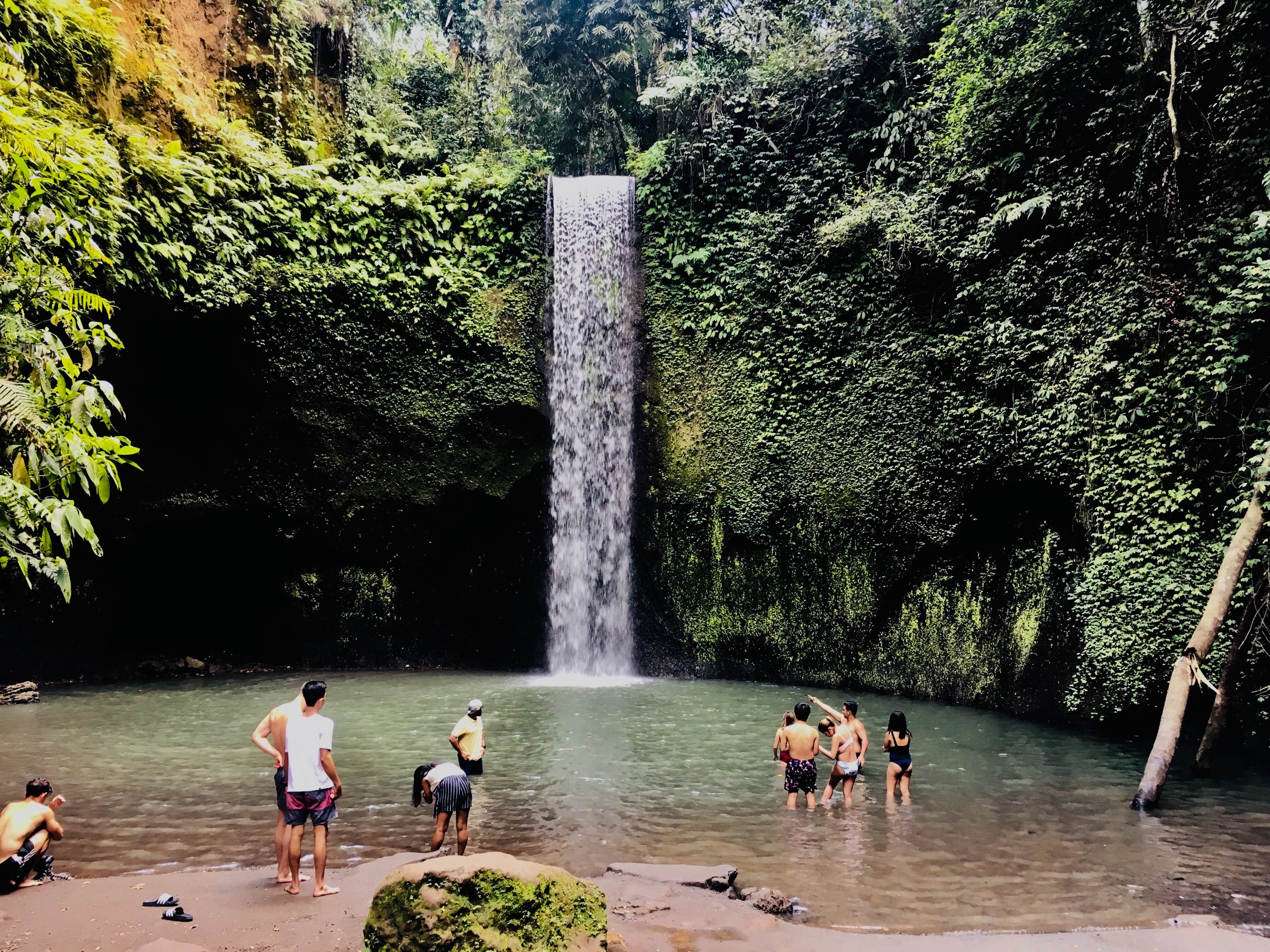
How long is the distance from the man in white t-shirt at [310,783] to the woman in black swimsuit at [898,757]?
464 centimetres

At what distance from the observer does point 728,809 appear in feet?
22.4

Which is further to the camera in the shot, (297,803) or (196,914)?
(297,803)

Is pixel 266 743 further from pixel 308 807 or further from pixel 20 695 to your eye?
pixel 20 695

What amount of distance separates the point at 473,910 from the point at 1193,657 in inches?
272

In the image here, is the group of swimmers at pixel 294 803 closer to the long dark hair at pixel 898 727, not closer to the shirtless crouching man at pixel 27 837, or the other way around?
the shirtless crouching man at pixel 27 837

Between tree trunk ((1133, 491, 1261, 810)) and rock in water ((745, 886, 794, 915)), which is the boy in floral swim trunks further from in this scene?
tree trunk ((1133, 491, 1261, 810))

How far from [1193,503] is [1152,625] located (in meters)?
1.43

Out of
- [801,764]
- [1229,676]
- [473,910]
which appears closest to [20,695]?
[801,764]

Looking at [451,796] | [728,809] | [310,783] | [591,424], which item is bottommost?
[728,809]

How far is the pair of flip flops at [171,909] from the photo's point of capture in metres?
4.32

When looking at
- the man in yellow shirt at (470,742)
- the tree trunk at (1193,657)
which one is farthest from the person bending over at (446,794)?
the tree trunk at (1193,657)

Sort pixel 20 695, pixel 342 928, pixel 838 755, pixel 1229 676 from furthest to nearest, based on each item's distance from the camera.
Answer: pixel 20 695 < pixel 1229 676 < pixel 838 755 < pixel 342 928

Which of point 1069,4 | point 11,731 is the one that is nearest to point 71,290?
point 11,731

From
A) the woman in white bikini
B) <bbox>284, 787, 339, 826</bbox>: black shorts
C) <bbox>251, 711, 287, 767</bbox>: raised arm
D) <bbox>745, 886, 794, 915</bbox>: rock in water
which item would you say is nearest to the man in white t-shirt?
<bbox>284, 787, 339, 826</bbox>: black shorts
